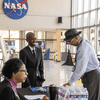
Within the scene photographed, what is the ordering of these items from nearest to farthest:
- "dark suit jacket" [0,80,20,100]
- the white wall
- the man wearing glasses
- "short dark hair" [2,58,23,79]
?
"dark suit jacket" [0,80,20,100] < "short dark hair" [2,58,23,79] < the man wearing glasses < the white wall

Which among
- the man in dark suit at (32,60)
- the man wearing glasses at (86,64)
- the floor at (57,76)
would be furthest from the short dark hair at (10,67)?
the floor at (57,76)

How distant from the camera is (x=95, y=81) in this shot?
2.96m

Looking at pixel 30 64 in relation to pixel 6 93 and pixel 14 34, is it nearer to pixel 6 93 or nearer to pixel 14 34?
pixel 6 93

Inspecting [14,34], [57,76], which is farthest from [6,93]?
[14,34]

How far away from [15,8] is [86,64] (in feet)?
52.4

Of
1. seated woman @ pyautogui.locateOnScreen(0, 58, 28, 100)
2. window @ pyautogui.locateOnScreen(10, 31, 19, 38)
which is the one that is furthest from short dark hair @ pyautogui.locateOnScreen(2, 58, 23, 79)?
window @ pyautogui.locateOnScreen(10, 31, 19, 38)

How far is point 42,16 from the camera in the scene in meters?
18.4

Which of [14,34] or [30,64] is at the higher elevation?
[14,34]

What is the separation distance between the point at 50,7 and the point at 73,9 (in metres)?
2.34

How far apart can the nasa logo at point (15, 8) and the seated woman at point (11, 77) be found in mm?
16638

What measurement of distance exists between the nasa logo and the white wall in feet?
1.18

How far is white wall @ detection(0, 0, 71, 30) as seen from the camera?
702 inches

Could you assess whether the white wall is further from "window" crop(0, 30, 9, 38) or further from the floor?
the floor

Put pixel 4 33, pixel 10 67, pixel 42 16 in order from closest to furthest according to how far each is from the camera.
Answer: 1. pixel 10 67
2. pixel 42 16
3. pixel 4 33
